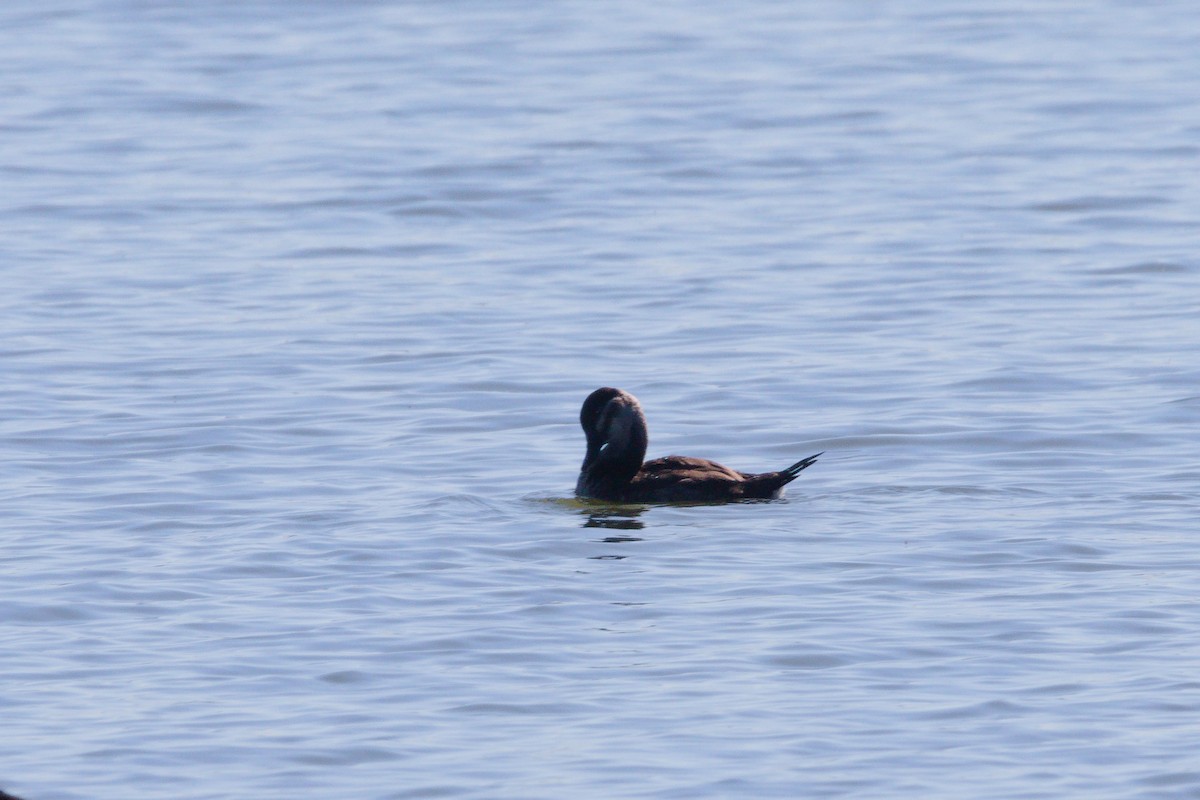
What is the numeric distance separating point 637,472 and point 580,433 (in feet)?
4.89

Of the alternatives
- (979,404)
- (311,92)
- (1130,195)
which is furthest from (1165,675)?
(311,92)

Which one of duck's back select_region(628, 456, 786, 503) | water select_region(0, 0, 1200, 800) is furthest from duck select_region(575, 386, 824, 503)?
water select_region(0, 0, 1200, 800)

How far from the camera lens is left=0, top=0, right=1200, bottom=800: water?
27.6 ft

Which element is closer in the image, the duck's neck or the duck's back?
the duck's back

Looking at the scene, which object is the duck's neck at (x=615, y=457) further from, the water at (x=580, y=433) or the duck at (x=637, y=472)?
the water at (x=580, y=433)

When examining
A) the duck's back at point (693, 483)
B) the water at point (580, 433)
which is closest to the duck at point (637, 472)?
the duck's back at point (693, 483)

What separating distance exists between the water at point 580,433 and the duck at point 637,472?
0.61 feet

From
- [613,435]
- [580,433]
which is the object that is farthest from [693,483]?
[580,433]

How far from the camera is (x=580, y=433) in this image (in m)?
14.1

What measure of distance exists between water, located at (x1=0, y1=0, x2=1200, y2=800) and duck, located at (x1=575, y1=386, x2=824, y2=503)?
0.18 m

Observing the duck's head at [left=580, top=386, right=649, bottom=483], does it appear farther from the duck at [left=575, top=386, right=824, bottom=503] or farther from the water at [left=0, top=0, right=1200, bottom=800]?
the water at [left=0, top=0, right=1200, bottom=800]

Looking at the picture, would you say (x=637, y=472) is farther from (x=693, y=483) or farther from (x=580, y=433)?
(x=580, y=433)

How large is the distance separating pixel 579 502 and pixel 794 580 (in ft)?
7.38

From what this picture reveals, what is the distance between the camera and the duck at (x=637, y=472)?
12133 mm
